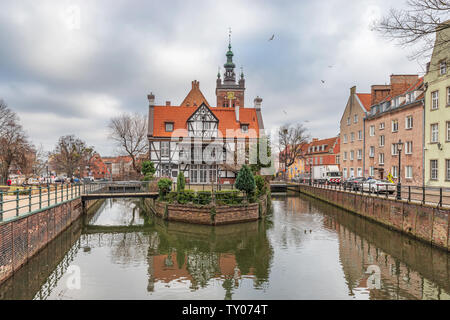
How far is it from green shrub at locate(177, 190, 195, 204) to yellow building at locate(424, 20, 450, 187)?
19.8 meters

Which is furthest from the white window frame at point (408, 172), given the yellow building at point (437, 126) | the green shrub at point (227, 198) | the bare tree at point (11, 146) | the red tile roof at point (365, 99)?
the bare tree at point (11, 146)

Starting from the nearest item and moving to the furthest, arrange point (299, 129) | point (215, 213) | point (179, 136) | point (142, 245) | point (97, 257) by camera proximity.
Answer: point (97, 257) → point (142, 245) → point (215, 213) → point (179, 136) → point (299, 129)

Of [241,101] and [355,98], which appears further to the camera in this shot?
[241,101]

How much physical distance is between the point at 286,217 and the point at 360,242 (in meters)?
8.68

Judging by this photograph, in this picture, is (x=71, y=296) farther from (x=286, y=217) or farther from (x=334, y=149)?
(x=334, y=149)

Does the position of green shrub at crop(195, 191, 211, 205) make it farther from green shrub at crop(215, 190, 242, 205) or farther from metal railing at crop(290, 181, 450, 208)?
metal railing at crop(290, 181, 450, 208)

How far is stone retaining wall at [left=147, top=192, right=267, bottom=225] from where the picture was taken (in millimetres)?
20562

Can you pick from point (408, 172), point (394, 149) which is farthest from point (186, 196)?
point (394, 149)

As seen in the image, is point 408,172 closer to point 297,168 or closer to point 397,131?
point 397,131

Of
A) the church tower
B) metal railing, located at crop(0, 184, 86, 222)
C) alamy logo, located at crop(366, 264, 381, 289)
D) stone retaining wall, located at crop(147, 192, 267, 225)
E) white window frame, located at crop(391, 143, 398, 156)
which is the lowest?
alamy logo, located at crop(366, 264, 381, 289)

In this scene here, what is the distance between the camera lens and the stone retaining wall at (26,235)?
9898 mm

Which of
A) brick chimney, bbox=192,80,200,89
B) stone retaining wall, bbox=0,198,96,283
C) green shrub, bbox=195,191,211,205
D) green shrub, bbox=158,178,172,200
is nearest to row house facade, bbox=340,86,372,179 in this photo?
brick chimney, bbox=192,80,200,89

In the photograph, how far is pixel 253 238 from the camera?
17.4 metres

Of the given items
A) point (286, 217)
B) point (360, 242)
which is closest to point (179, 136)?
point (286, 217)
